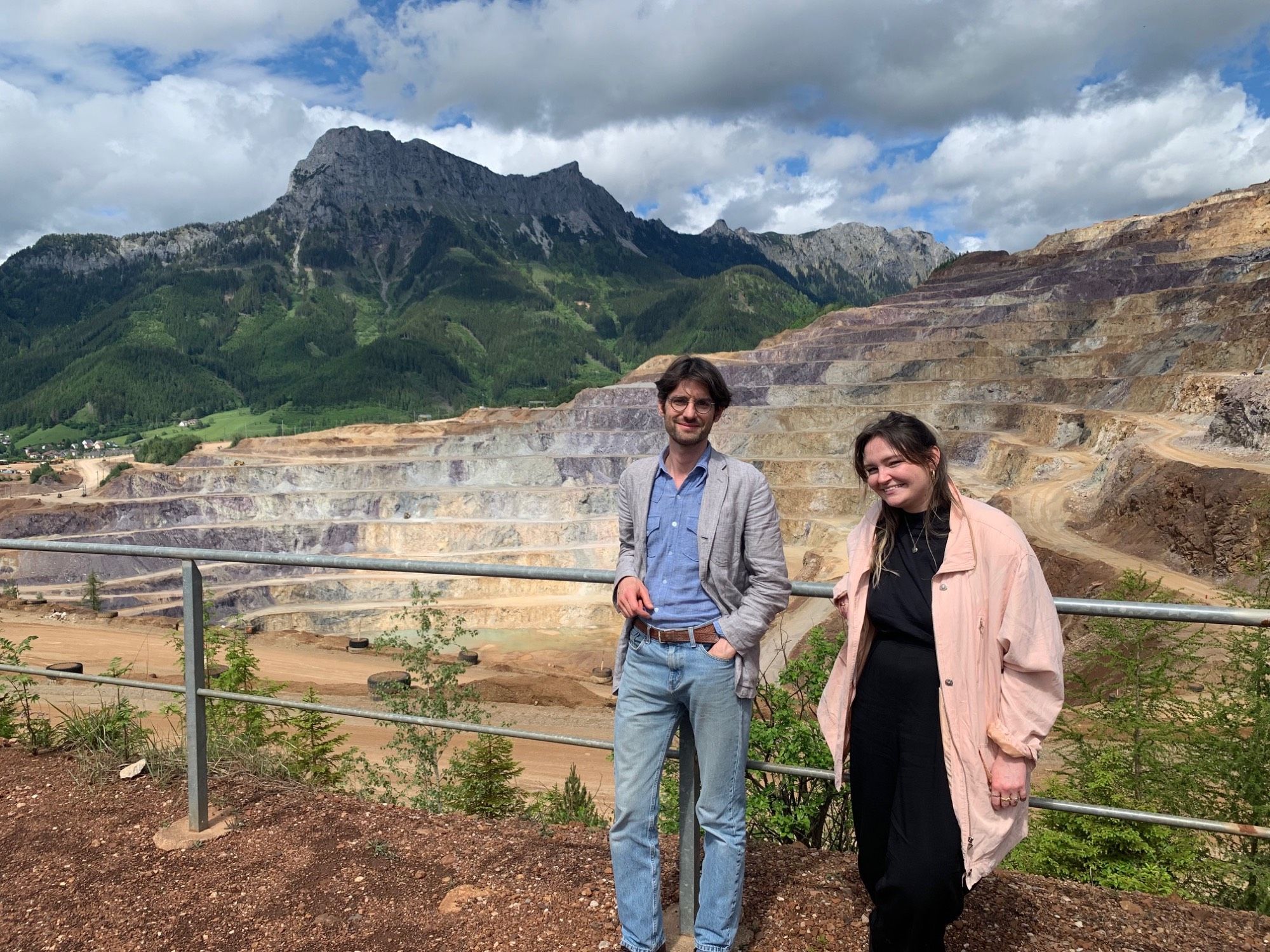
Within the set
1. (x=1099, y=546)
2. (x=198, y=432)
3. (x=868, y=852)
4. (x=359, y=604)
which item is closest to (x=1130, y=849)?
(x=868, y=852)

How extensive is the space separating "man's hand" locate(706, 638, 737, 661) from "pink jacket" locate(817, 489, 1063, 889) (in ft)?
2.30

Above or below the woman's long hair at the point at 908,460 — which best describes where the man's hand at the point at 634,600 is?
below

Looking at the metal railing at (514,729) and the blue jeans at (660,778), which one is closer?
the metal railing at (514,729)

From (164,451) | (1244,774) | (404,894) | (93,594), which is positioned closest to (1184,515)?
(1244,774)

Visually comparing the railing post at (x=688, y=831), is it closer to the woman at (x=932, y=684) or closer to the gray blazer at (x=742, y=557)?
the gray blazer at (x=742, y=557)

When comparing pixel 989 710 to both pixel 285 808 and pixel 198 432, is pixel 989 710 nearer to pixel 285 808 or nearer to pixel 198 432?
pixel 285 808

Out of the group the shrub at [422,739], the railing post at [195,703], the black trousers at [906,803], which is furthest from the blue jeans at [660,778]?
the shrub at [422,739]

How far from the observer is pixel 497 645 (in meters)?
35.5

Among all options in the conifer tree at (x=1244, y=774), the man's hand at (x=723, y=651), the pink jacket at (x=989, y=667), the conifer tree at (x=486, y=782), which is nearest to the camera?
the pink jacket at (x=989, y=667)

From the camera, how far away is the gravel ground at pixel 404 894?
10.7ft

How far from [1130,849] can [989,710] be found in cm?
344

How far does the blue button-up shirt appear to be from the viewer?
2959 millimetres

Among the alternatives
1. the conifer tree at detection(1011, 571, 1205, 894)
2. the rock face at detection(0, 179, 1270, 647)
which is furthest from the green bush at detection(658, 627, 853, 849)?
the rock face at detection(0, 179, 1270, 647)

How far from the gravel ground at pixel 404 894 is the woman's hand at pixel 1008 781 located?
43.3 inches
